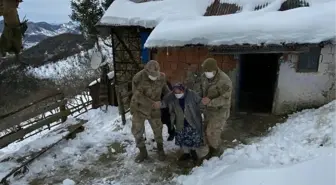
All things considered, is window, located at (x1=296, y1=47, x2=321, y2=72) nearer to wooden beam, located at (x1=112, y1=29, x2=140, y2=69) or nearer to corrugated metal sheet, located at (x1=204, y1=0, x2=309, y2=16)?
corrugated metal sheet, located at (x1=204, y1=0, x2=309, y2=16)

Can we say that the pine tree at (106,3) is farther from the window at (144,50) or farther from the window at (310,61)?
the window at (310,61)

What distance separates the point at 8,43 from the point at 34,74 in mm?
26929

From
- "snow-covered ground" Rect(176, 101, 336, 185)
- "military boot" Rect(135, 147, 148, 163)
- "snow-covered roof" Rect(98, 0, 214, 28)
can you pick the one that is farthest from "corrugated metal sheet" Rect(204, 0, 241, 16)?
"military boot" Rect(135, 147, 148, 163)

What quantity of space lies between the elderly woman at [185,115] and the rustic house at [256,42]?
2696 millimetres

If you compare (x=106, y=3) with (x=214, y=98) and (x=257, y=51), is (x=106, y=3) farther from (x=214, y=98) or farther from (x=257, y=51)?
(x=214, y=98)

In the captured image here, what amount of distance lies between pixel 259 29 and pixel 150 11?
13.0ft

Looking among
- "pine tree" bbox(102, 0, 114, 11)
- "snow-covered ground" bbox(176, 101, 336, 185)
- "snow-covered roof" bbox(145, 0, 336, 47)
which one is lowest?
"snow-covered ground" bbox(176, 101, 336, 185)

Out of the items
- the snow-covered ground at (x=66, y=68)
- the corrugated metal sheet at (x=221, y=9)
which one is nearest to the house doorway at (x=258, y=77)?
the corrugated metal sheet at (x=221, y=9)

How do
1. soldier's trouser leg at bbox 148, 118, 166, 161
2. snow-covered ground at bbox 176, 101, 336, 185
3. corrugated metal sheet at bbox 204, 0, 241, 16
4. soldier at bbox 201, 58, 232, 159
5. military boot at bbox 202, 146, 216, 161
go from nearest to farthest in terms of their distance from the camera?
snow-covered ground at bbox 176, 101, 336, 185, soldier at bbox 201, 58, 232, 159, military boot at bbox 202, 146, 216, 161, soldier's trouser leg at bbox 148, 118, 166, 161, corrugated metal sheet at bbox 204, 0, 241, 16

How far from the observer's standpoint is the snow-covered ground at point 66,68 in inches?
1062

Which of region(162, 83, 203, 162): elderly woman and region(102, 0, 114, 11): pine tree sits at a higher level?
region(102, 0, 114, 11): pine tree

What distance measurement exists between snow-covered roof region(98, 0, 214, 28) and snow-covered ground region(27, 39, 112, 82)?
50.7ft

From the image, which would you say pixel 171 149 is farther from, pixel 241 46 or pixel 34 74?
pixel 34 74

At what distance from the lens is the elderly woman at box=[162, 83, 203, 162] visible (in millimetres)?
4520
